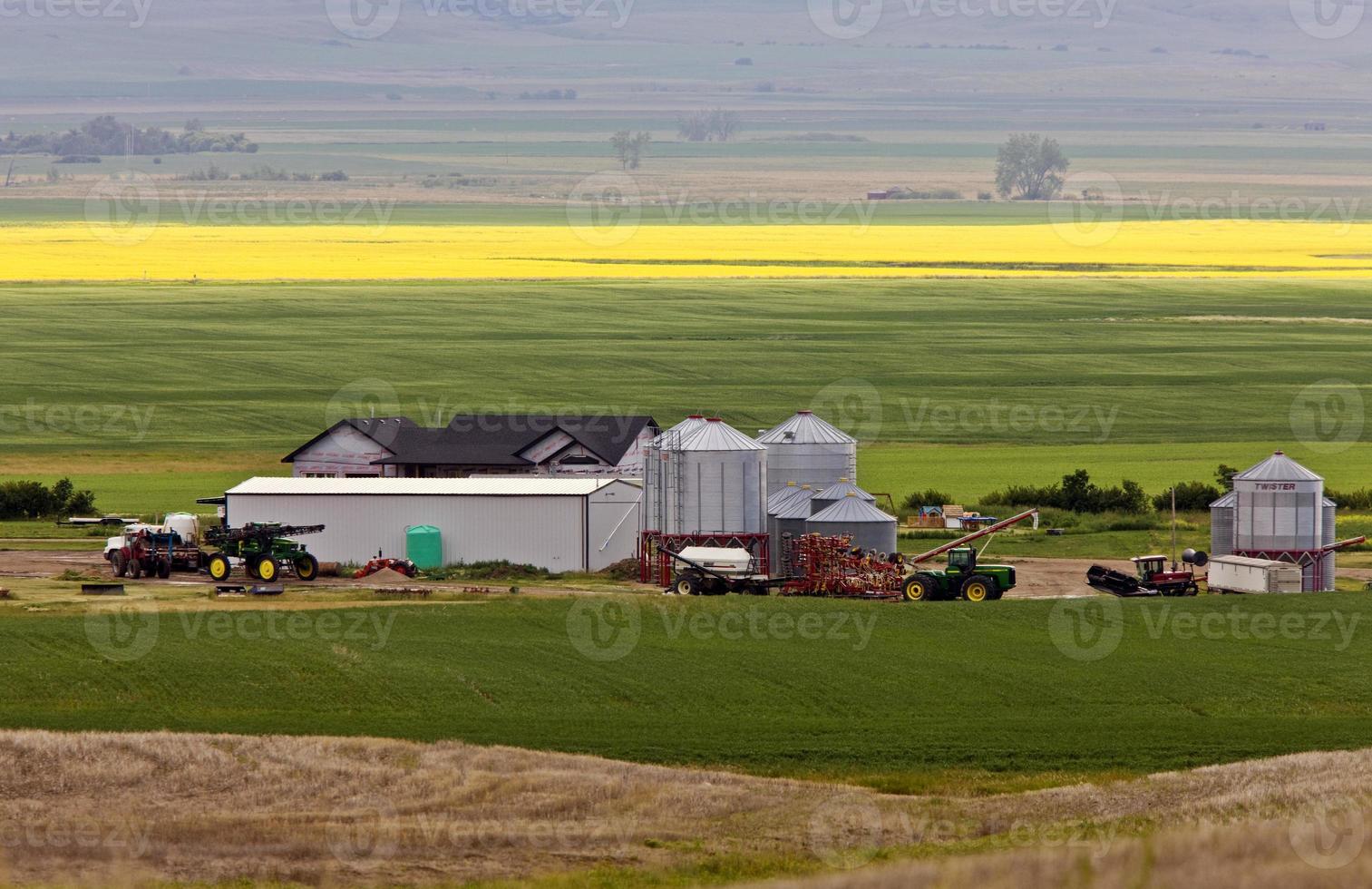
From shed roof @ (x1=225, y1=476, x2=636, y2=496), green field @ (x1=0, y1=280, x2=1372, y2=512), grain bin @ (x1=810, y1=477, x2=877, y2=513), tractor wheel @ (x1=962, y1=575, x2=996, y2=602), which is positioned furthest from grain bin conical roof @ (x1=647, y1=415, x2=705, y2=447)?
green field @ (x1=0, y1=280, x2=1372, y2=512)

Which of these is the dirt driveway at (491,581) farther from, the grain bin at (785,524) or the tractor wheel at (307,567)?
the grain bin at (785,524)

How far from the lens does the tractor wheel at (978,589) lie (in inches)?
2179

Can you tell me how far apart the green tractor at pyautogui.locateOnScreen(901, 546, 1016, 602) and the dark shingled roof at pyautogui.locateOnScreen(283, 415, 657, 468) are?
63.8ft

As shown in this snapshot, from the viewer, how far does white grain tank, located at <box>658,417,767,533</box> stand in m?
60.6

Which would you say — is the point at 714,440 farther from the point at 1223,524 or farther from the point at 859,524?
the point at 1223,524

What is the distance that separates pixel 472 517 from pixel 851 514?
12.1m

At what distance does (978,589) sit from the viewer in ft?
182

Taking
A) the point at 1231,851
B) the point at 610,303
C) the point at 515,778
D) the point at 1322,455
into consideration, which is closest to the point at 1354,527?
the point at 1322,455

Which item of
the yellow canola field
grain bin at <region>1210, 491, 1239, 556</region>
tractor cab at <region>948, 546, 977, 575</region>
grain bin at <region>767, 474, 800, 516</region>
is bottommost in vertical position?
tractor cab at <region>948, 546, 977, 575</region>

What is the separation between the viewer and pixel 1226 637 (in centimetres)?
4797

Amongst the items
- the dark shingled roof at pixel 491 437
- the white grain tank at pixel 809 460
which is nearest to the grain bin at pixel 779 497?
the white grain tank at pixel 809 460

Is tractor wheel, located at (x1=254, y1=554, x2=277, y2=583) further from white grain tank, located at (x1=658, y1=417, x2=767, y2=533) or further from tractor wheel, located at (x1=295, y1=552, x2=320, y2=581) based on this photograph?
white grain tank, located at (x1=658, y1=417, x2=767, y2=533)

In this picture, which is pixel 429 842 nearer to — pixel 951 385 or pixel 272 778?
pixel 272 778

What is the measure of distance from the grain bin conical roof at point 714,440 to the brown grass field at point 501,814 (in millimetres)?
26712
